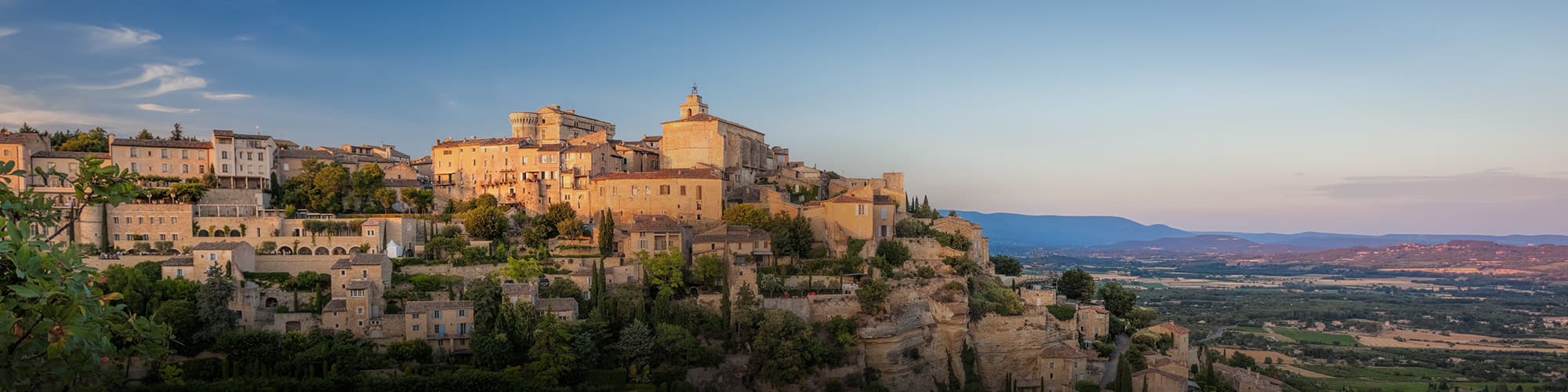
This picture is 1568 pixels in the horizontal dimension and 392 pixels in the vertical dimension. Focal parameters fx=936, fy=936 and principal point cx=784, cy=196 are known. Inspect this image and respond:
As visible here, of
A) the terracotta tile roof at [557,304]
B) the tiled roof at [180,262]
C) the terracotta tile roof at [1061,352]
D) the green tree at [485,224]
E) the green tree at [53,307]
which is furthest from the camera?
the green tree at [485,224]

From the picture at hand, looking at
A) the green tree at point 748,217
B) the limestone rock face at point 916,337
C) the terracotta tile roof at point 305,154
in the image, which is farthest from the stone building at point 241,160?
the limestone rock face at point 916,337

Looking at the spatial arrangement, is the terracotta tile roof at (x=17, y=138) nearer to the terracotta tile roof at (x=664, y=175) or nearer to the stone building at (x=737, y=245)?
the terracotta tile roof at (x=664, y=175)

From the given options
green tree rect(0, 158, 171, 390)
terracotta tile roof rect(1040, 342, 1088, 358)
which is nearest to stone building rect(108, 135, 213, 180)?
terracotta tile roof rect(1040, 342, 1088, 358)

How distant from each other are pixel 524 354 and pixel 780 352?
9.84 m

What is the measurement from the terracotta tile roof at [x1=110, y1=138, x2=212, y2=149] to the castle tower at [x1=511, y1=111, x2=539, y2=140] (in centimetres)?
1725

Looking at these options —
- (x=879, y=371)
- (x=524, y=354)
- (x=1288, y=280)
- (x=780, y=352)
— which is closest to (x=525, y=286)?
(x=524, y=354)

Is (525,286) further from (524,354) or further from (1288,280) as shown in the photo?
(1288,280)

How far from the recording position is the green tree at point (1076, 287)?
50750 millimetres

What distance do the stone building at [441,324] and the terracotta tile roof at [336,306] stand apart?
7.54 ft

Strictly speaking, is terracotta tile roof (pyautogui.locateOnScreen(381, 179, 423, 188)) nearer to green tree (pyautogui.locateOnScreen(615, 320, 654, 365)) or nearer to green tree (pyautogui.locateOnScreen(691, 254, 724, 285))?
green tree (pyautogui.locateOnScreen(691, 254, 724, 285))

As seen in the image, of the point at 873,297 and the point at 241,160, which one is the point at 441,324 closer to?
the point at 873,297

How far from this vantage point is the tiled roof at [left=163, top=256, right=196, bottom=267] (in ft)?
123

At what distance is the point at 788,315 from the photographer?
121 feet

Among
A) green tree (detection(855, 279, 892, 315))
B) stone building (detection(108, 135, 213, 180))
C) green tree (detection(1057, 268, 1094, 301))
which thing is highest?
stone building (detection(108, 135, 213, 180))
